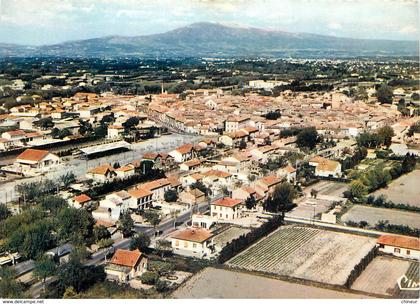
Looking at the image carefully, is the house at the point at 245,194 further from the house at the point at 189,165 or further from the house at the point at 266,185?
the house at the point at 189,165

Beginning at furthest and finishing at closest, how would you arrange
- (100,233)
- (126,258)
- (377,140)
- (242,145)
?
(242,145) → (377,140) → (100,233) → (126,258)

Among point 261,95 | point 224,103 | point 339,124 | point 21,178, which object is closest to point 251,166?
point 21,178

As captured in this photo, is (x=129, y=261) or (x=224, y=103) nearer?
(x=129, y=261)

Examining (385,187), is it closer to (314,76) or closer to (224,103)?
(224,103)

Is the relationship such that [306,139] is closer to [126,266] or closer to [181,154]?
[181,154]

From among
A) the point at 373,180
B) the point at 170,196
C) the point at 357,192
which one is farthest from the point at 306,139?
the point at 170,196

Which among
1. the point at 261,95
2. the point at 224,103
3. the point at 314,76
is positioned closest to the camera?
the point at 224,103
